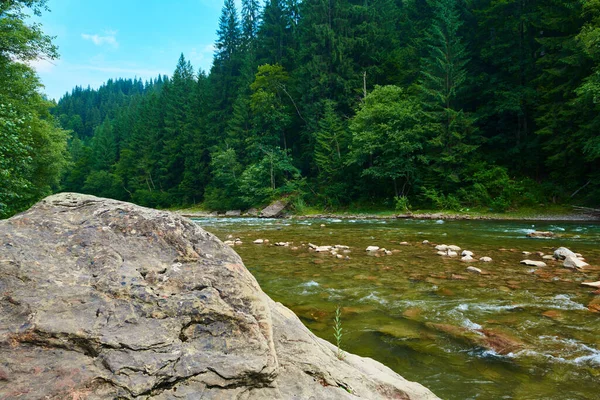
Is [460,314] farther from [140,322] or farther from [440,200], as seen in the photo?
[440,200]

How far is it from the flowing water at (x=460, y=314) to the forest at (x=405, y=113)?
9944 millimetres

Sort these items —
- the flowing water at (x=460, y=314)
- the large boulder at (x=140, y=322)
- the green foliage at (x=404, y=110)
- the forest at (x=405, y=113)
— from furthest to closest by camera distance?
the forest at (x=405, y=113)
the green foliage at (x=404, y=110)
the flowing water at (x=460, y=314)
the large boulder at (x=140, y=322)

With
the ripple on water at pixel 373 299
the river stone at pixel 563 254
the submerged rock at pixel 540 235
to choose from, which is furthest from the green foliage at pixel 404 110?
the river stone at pixel 563 254

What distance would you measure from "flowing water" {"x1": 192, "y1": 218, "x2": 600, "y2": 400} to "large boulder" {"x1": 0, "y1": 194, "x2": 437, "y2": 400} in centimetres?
139

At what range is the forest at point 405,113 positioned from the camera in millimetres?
21188

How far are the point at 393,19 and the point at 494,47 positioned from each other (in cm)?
1559

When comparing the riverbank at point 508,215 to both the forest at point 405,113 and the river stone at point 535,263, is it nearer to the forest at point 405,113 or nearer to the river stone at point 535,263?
the forest at point 405,113

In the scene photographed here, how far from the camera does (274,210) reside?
30.8 m

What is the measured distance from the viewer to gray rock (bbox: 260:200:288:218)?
30.1 metres

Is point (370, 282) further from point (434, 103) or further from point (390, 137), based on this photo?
point (434, 103)

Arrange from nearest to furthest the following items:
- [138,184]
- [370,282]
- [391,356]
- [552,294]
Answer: [391,356], [552,294], [370,282], [138,184]

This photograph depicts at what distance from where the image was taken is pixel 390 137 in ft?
80.6

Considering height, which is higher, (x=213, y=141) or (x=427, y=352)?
(x=213, y=141)

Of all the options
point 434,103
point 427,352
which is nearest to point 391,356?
point 427,352
